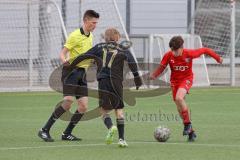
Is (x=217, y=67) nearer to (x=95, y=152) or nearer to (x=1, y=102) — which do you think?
(x=1, y=102)

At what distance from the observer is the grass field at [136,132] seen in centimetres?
1166

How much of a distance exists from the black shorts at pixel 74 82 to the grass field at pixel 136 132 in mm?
781

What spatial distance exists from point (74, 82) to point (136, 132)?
193 cm

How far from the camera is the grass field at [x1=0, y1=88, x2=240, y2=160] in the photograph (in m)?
11.7

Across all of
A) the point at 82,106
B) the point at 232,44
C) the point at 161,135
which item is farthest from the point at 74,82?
the point at 232,44

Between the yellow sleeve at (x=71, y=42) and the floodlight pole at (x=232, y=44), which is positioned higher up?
the yellow sleeve at (x=71, y=42)

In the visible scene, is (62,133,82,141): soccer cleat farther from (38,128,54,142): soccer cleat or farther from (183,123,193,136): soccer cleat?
(183,123,193,136): soccer cleat

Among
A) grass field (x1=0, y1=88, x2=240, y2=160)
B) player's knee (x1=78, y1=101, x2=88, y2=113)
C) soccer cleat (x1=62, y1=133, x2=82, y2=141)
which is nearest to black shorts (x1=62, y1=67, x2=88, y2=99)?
player's knee (x1=78, y1=101, x2=88, y2=113)

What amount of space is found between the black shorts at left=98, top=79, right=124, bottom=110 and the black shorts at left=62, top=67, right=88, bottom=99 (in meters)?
0.85

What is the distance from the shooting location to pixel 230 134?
571 inches

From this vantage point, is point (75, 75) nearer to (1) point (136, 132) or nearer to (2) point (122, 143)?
(2) point (122, 143)

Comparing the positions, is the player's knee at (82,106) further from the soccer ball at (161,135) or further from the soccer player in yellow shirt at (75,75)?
the soccer ball at (161,135)

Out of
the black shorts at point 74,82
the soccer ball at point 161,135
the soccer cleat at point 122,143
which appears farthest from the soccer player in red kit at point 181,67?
the soccer cleat at point 122,143

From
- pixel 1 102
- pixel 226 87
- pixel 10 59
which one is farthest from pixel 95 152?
pixel 226 87
